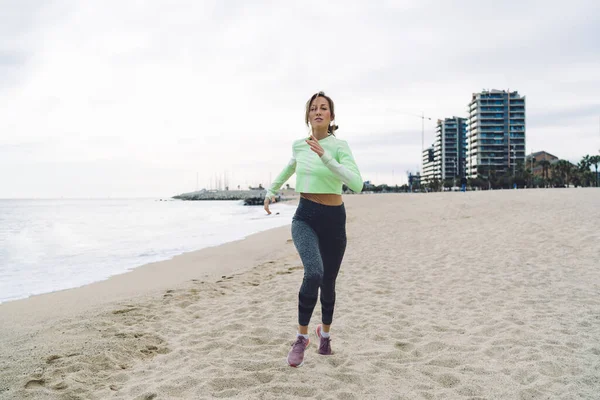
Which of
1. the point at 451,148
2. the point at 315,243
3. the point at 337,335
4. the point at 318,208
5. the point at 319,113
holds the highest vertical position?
the point at 451,148

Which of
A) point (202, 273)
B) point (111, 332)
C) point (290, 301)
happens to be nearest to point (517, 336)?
point (290, 301)

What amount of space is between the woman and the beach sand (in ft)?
2.21

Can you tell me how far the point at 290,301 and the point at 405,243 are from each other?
6.50 m

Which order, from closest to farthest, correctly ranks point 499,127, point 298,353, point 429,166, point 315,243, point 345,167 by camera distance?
1. point 345,167
2. point 315,243
3. point 298,353
4. point 499,127
5. point 429,166

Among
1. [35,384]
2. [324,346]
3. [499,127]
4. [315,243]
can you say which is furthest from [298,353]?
[499,127]

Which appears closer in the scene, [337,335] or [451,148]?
[337,335]

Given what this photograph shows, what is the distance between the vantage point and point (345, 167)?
3045mm

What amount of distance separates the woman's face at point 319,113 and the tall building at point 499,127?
137 meters

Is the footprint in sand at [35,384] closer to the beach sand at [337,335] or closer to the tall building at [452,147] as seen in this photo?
the beach sand at [337,335]

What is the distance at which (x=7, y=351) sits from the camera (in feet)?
12.9

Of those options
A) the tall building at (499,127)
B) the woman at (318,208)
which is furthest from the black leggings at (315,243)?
A: the tall building at (499,127)

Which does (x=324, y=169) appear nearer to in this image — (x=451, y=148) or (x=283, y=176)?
(x=283, y=176)

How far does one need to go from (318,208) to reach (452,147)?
179588 mm

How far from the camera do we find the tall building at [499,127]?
127 metres
